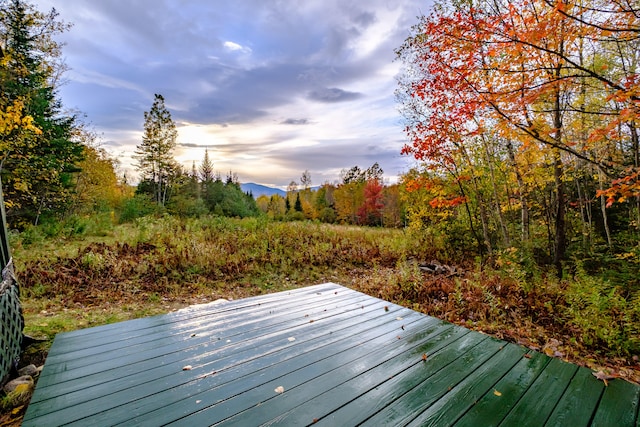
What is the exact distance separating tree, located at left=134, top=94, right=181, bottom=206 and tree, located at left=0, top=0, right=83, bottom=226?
24.2ft

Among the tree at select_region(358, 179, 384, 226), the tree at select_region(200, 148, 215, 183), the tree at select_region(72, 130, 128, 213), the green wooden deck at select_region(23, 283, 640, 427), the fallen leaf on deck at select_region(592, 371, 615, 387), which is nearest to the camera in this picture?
the green wooden deck at select_region(23, 283, 640, 427)

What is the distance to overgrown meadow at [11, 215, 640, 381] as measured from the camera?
11.0ft

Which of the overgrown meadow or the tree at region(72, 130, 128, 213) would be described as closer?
the overgrown meadow

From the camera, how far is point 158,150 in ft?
61.1

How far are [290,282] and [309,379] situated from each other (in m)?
4.55

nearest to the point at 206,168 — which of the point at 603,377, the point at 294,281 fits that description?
the point at 294,281

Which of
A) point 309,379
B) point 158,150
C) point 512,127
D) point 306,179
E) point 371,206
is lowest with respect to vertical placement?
point 309,379

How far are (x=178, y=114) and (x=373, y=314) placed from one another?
19508 mm

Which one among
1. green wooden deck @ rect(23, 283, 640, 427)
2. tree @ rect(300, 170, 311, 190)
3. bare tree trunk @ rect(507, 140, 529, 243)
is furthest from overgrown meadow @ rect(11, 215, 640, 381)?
tree @ rect(300, 170, 311, 190)

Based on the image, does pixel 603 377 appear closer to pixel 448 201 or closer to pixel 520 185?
pixel 448 201

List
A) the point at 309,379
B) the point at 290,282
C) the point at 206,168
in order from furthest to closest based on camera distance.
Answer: the point at 206,168
the point at 290,282
the point at 309,379

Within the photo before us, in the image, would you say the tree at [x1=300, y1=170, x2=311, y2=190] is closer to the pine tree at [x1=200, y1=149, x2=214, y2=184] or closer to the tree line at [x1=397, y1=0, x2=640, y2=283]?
the pine tree at [x1=200, y1=149, x2=214, y2=184]

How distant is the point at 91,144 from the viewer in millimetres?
14836

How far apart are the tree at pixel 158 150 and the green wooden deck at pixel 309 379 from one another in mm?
18074
